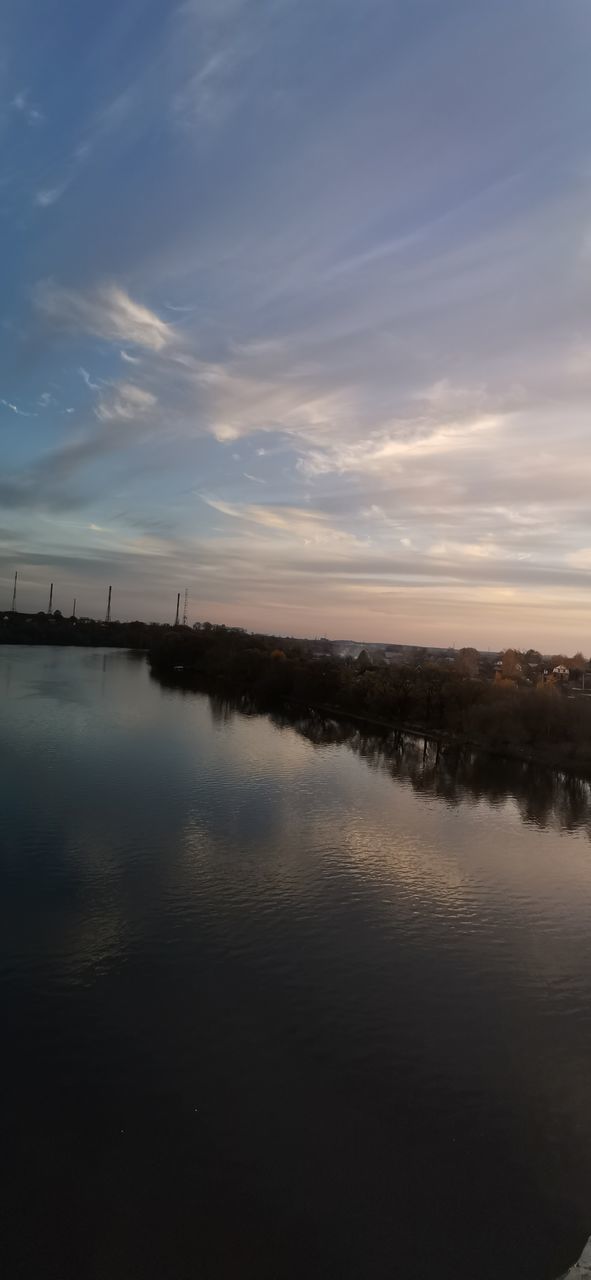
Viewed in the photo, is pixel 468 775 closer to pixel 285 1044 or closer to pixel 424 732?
pixel 424 732

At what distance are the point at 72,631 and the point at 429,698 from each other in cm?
4184

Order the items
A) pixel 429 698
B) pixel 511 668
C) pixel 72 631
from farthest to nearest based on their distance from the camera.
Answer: pixel 72 631 → pixel 511 668 → pixel 429 698

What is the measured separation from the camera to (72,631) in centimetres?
5753

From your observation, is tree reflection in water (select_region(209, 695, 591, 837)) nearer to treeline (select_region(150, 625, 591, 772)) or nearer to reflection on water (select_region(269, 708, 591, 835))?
reflection on water (select_region(269, 708, 591, 835))

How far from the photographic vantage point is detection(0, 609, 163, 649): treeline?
178 ft

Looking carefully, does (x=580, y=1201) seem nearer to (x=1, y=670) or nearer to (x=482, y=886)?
(x=482, y=886)

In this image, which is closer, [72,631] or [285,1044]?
[285,1044]

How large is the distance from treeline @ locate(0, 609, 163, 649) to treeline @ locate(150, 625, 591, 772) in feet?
72.9

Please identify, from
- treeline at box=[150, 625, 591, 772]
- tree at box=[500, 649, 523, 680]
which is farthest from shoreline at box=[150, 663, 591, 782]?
tree at box=[500, 649, 523, 680]

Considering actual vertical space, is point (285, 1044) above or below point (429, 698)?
below

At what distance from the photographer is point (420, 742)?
19.2 meters

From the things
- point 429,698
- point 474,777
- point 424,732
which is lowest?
point 474,777

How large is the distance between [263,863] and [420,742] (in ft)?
37.7

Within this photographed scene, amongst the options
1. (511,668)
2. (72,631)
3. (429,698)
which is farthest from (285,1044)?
(72,631)
